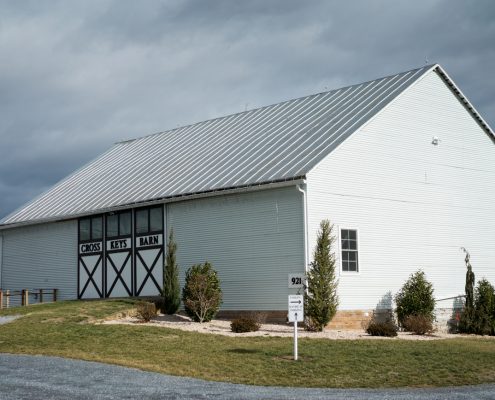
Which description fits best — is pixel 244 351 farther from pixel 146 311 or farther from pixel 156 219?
pixel 156 219

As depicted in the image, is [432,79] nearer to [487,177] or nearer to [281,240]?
[487,177]

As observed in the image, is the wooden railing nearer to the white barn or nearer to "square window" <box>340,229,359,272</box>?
the white barn

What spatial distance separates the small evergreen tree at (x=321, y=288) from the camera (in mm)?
26766

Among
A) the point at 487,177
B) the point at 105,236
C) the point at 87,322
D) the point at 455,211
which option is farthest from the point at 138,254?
the point at 487,177

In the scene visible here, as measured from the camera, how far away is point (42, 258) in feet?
129

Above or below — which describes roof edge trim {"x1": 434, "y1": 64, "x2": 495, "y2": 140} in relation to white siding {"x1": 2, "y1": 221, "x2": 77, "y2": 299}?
above

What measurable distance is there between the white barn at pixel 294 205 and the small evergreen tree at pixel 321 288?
0.67 metres

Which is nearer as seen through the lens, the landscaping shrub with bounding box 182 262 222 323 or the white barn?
the landscaping shrub with bounding box 182 262 222 323

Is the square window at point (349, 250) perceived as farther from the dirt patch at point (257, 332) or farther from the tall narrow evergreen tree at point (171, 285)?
the tall narrow evergreen tree at point (171, 285)

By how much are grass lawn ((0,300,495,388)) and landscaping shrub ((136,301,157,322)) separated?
7.70ft

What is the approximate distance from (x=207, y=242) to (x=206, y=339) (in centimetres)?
841

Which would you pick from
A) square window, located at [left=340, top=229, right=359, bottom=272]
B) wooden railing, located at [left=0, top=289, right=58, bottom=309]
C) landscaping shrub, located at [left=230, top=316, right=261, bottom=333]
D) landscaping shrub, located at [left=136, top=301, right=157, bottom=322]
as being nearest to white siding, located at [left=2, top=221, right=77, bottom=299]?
wooden railing, located at [left=0, top=289, right=58, bottom=309]

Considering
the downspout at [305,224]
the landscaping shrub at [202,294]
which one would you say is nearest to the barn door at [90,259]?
the landscaping shrub at [202,294]

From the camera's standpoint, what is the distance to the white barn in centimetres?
2891
